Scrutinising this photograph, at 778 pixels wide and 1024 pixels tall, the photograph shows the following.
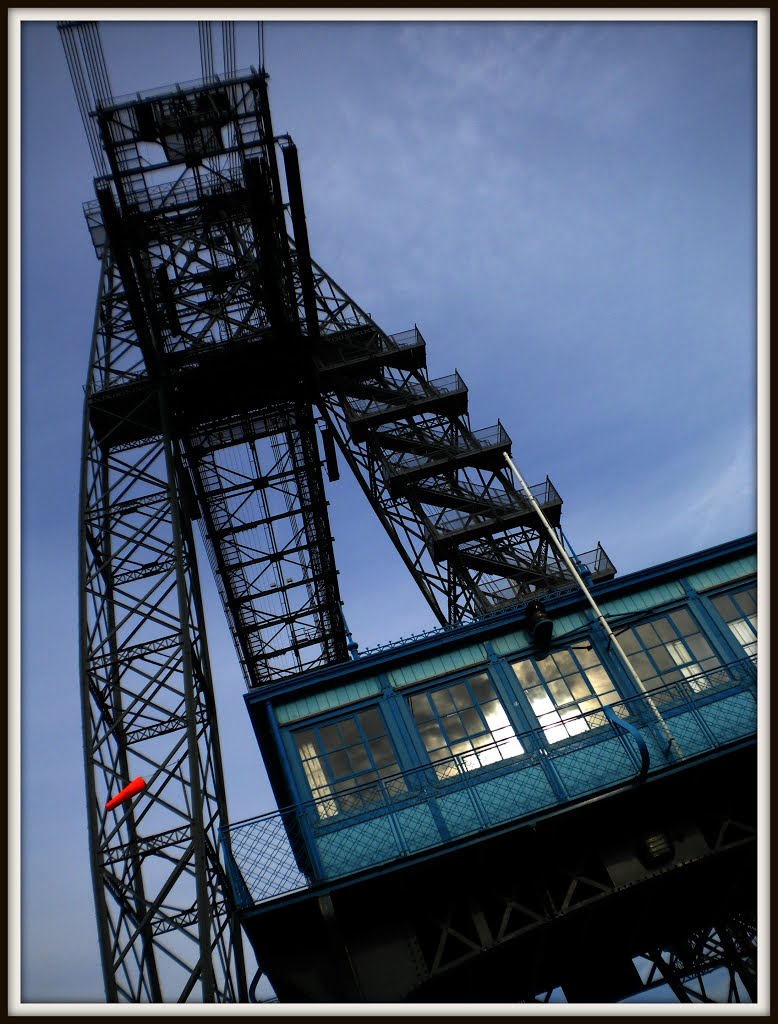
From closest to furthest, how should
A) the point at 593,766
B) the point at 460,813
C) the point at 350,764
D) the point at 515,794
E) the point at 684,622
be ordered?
the point at 460,813 < the point at 515,794 < the point at 593,766 < the point at 350,764 < the point at 684,622

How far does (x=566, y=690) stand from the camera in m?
15.1

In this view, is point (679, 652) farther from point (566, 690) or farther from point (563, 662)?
point (566, 690)

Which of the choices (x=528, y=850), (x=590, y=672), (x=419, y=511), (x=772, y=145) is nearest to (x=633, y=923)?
(x=528, y=850)

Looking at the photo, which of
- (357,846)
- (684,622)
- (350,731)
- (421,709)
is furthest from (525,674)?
(357,846)

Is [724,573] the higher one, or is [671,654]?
[724,573]

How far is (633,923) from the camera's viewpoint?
15078mm

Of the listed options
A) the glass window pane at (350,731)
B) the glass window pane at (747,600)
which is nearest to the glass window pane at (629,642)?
the glass window pane at (747,600)

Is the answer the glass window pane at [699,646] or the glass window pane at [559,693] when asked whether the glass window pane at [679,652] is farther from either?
the glass window pane at [559,693]

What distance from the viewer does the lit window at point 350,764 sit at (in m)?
13.9

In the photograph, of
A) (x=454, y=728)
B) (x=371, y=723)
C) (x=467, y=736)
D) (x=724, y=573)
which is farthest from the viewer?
(x=724, y=573)

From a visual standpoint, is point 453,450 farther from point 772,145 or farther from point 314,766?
point 772,145

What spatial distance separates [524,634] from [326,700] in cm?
385

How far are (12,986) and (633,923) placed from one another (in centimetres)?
1106

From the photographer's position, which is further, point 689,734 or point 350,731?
point 350,731
